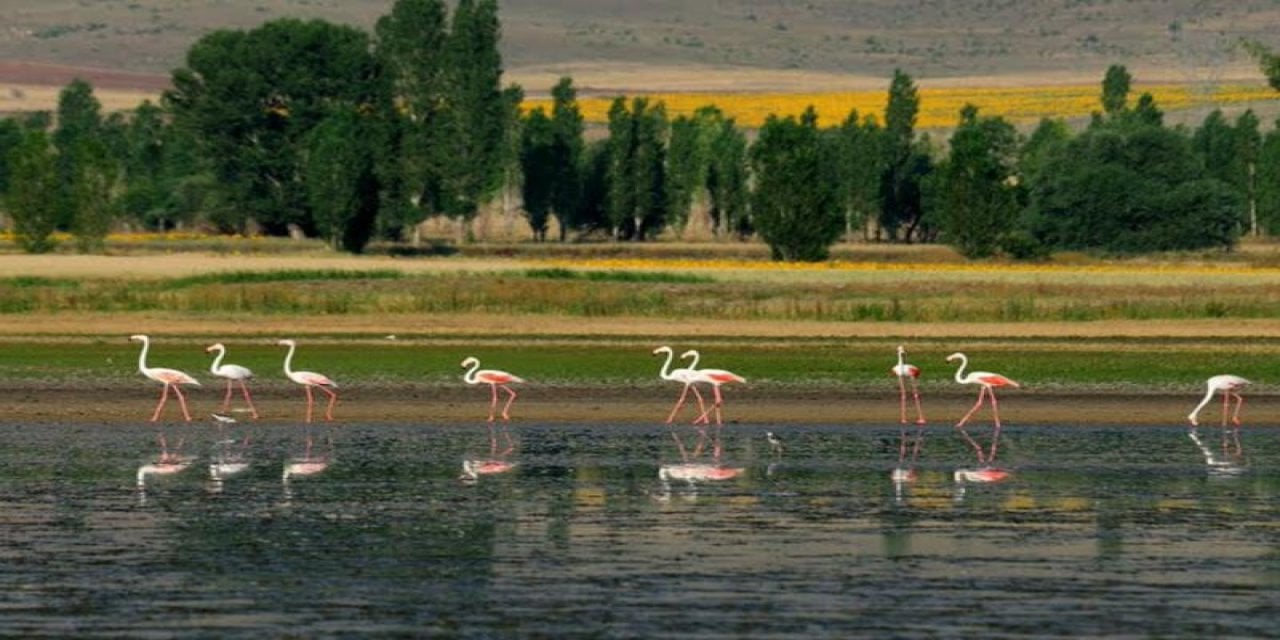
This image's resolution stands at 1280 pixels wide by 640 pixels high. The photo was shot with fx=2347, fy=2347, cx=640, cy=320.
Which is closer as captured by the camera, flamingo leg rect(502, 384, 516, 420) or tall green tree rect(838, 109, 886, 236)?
flamingo leg rect(502, 384, 516, 420)

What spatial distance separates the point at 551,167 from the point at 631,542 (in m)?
112

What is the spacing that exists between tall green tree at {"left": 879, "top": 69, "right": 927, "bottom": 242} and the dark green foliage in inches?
935

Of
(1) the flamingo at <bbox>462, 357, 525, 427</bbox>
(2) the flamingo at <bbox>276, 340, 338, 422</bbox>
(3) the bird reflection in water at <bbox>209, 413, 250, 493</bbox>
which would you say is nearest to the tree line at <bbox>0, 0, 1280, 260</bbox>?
(1) the flamingo at <bbox>462, 357, 525, 427</bbox>

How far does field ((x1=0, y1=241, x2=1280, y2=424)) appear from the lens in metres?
39.6

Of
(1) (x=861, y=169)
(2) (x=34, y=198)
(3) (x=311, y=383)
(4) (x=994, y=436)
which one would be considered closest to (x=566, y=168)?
(1) (x=861, y=169)

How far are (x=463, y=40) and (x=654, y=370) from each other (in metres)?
81.6

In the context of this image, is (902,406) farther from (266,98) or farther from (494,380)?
(266,98)

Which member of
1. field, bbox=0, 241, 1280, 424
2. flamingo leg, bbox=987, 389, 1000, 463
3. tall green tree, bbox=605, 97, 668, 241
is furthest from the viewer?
tall green tree, bbox=605, 97, 668, 241

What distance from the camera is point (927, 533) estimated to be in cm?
2405

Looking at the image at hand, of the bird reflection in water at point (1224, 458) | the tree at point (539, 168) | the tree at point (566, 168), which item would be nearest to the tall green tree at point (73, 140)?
the tree at point (539, 168)

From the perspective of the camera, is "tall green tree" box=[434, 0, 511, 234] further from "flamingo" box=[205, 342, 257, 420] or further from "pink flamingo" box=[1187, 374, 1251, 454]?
"pink flamingo" box=[1187, 374, 1251, 454]

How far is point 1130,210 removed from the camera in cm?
10688

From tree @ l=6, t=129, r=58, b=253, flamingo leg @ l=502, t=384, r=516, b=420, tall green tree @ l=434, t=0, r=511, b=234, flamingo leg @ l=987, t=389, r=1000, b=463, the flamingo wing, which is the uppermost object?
tall green tree @ l=434, t=0, r=511, b=234

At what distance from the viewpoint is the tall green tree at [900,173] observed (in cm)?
13350
